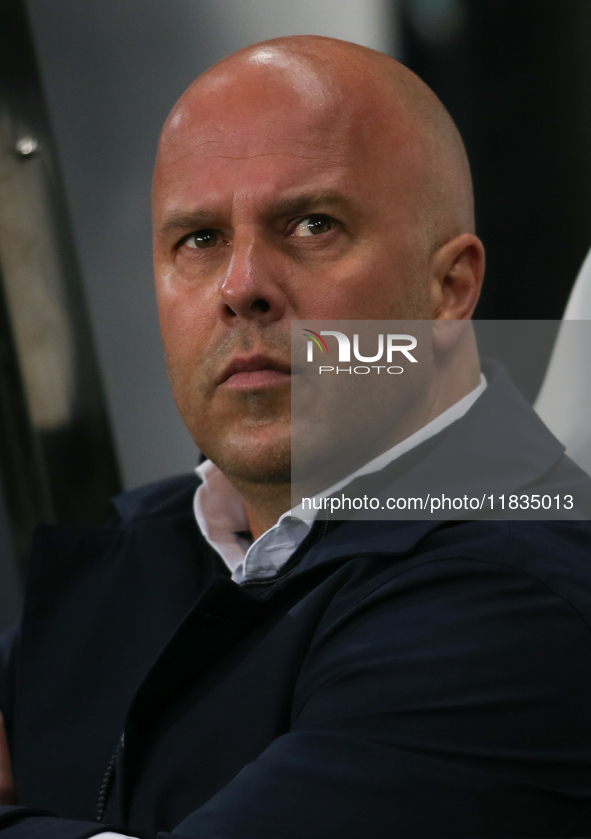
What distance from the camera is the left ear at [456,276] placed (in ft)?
3.43

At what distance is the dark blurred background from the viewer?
143cm

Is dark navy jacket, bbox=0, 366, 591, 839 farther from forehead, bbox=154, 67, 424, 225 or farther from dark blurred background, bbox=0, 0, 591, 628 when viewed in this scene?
dark blurred background, bbox=0, 0, 591, 628

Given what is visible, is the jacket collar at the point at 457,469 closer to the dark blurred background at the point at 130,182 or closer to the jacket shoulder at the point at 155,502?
the jacket shoulder at the point at 155,502

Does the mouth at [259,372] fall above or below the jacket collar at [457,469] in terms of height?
above

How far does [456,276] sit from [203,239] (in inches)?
13.4

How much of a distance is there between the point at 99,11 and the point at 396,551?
1.36m

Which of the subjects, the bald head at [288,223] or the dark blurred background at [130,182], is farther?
the dark blurred background at [130,182]

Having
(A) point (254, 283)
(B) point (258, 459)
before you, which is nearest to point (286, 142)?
(A) point (254, 283)

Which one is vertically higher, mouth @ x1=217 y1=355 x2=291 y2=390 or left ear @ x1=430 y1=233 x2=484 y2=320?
left ear @ x1=430 y1=233 x2=484 y2=320

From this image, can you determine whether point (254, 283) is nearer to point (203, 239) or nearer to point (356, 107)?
point (203, 239)

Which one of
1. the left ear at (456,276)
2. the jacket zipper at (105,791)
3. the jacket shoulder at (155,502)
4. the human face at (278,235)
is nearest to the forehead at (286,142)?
the human face at (278,235)

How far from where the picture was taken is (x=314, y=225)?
0.99m

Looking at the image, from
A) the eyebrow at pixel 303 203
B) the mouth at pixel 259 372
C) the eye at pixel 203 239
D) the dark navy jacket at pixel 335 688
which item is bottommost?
the dark navy jacket at pixel 335 688

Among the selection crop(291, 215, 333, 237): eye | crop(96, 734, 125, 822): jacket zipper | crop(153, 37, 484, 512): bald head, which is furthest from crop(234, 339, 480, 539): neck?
crop(96, 734, 125, 822): jacket zipper
